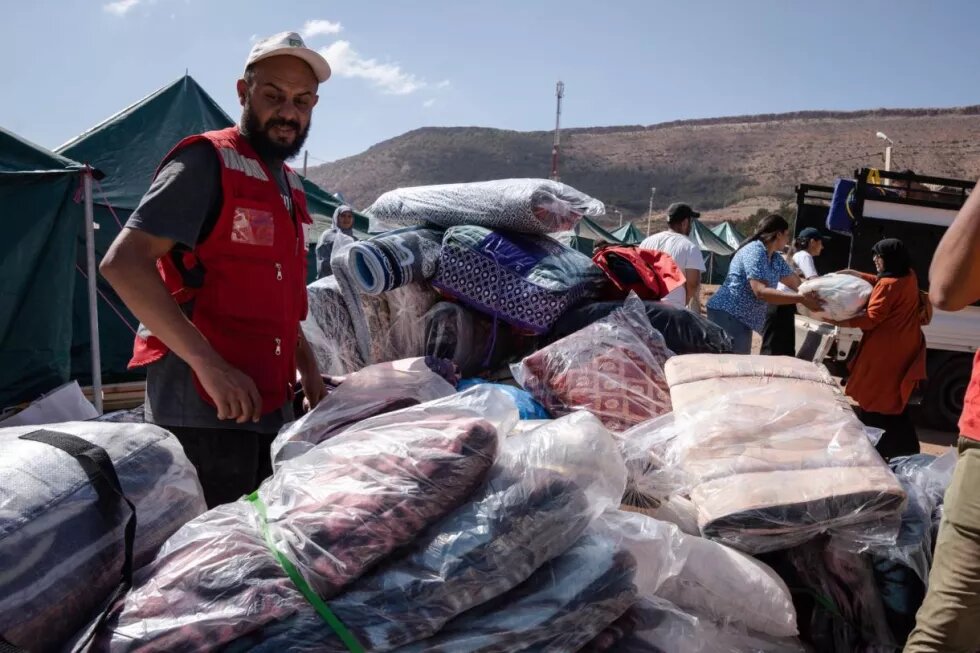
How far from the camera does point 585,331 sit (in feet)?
7.31

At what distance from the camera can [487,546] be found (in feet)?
3.64

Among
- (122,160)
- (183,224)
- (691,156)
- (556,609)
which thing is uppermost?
Answer: (691,156)

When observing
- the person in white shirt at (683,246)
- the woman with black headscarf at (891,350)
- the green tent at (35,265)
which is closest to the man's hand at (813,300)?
the woman with black headscarf at (891,350)

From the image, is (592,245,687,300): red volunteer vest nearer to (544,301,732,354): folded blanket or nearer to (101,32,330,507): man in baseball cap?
(544,301,732,354): folded blanket

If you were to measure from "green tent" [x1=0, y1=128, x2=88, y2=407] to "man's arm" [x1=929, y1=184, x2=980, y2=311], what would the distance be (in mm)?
5079

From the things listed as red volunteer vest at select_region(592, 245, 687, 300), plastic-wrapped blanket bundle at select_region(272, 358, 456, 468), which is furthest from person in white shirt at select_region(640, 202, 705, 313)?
plastic-wrapped blanket bundle at select_region(272, 358, 456, 468)

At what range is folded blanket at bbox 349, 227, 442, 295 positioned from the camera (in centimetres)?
229

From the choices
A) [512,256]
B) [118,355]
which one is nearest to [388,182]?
[118,355]

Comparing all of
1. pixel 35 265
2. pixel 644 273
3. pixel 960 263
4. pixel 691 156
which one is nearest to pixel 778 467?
pixel 960 263

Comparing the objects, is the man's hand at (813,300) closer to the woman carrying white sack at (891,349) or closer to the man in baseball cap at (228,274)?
the woman carrying white sack at (891,349)

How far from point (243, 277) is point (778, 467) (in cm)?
130

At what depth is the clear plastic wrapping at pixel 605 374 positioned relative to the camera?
2049mm

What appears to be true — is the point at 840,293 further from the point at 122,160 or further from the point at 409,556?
the point at 122,160

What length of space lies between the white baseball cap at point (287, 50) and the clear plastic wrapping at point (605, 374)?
103 cm
